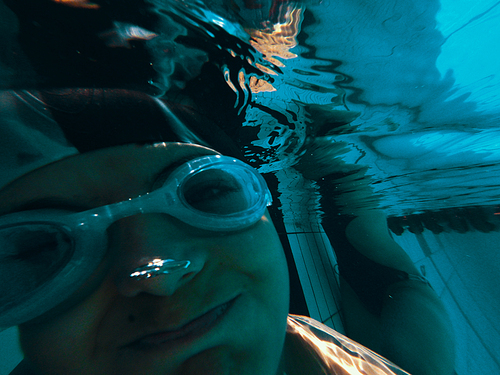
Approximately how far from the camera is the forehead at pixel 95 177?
2.93 feet

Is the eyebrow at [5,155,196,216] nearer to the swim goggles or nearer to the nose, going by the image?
the swim goggles

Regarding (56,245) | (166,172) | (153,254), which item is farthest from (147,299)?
(166,172)

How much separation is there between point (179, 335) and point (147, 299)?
20cm

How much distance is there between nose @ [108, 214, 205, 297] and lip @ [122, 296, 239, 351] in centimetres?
16

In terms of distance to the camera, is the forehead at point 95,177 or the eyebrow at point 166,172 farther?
the eyebrow at point 166,172

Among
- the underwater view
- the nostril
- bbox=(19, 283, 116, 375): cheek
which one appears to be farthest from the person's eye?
bbox=(19, 283, 116, 375): cheek

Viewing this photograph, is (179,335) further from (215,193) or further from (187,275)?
(215,193)

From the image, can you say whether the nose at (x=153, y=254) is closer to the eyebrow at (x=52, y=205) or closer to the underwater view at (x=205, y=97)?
the underwater view at (x=205, y=97)

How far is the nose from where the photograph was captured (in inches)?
32.6

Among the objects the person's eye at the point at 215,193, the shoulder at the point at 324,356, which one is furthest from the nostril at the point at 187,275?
the shoulder at the point at 324,356

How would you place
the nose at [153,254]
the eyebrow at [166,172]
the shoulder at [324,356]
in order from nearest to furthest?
the nose at [153,254] < the eyebrow at [166,172] < the shoulder at [324,356]

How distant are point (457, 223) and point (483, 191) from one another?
17.4 feet

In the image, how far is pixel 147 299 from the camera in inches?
33.9

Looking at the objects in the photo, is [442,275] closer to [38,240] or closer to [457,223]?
[457,223]
